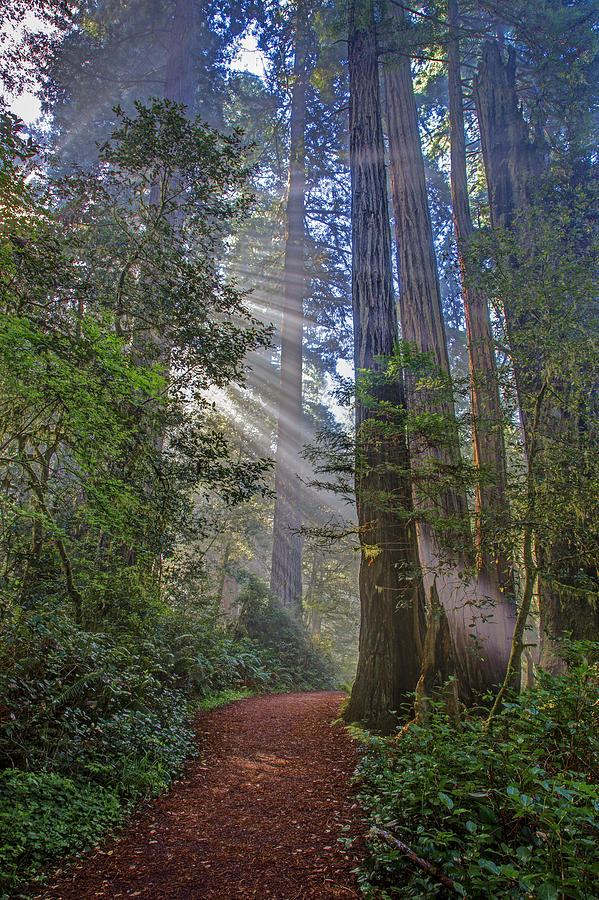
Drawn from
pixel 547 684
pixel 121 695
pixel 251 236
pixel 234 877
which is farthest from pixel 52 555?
pixel 251 236

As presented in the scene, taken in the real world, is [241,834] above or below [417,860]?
below

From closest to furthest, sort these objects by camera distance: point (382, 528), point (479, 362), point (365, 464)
A: 1. point (365, 464)
2. point (382, 528)
3. point (479, 362)

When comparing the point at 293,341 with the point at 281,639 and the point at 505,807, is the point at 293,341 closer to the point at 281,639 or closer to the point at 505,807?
the point at 281,639

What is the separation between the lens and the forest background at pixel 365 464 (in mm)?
2984

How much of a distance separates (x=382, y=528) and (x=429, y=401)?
156 cm

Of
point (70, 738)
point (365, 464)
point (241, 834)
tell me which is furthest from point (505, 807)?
point (365, 464)

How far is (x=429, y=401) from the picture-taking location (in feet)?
16.9

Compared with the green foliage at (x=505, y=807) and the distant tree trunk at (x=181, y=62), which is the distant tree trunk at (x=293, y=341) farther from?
the green foliage at (x=505, y=807)

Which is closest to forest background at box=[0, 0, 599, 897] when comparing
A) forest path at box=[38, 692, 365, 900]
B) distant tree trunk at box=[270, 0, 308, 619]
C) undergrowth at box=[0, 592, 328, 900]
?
undergrowth at box=[0, 592, 328, 900]

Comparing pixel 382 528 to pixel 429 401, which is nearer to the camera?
pixel 429 401

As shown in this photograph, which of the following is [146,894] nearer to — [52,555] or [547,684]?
[547,684]

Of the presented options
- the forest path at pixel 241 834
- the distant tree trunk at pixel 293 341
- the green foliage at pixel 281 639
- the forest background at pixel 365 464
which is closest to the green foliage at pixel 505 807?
the forest background at pixel 365 464

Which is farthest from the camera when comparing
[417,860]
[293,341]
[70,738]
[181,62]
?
[293,341]

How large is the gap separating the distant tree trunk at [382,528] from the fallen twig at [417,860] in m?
2.43
